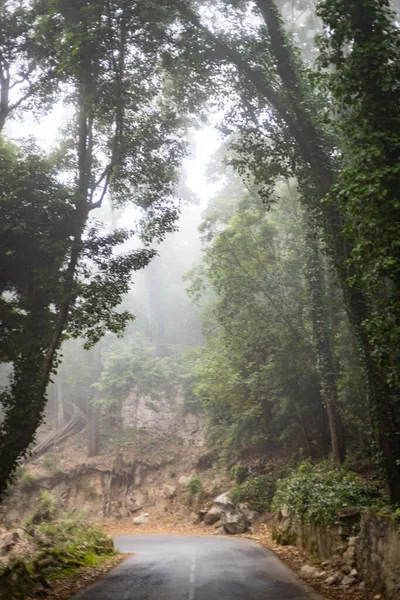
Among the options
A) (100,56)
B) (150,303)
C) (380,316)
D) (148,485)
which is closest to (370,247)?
(380,316)

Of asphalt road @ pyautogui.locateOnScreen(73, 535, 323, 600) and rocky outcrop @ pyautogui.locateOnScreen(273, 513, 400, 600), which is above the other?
rocky outcrop @ pyautogui.locateOnScreen(273, 513, 400, 600)

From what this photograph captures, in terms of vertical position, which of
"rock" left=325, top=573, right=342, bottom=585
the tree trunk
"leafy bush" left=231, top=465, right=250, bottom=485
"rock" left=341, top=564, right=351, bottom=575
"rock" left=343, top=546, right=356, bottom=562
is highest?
the tree trunk

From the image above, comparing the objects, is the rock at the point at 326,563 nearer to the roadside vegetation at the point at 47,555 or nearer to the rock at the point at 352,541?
the rock at the point at 352,541

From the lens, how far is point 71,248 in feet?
42.8

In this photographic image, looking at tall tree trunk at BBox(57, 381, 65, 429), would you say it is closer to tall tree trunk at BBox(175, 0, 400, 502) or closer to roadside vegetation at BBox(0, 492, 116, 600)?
roadside vegetation at BBox(0, 492, 116, 600)

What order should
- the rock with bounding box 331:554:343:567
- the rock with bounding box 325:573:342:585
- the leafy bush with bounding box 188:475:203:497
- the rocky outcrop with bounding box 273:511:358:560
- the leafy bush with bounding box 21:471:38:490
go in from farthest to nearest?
the leafy bush with bounding box 21:471:38:490 < the leafy bush with bounding box 188:475:203:497 < the rocky outcrop with bounding box 273:511:358:560 < the rock with bounding box 331:554:343:567 < the rock with bounding box 325:573:342:585

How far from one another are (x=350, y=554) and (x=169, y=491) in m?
19.2

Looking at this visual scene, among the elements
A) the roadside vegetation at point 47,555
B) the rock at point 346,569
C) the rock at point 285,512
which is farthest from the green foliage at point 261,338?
the rock at point 346,569

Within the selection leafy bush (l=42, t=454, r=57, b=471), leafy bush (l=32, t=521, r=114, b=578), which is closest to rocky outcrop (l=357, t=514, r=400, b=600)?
leafy bush (l=32, t=521, r=114, b=578)

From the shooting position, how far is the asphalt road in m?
8.16

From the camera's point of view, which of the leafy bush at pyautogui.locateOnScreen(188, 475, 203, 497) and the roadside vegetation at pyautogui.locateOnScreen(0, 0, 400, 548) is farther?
the leafy bush at pyautogui.locateOnScreen(188, 475, 203, 497)

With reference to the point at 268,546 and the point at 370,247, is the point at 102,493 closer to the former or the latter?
the point at 268,546

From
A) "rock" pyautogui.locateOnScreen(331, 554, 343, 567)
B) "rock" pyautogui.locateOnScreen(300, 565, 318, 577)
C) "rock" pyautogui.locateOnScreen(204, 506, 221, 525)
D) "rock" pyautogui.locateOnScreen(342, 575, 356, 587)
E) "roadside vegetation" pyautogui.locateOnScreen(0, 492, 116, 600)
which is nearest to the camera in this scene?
"roadside vegetation" pyautogui.locateOnScreen(0, 492, 116, 600)

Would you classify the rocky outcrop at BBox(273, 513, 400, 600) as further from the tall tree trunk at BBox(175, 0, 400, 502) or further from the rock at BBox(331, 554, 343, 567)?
the tall tree trunk at BBox(175, 0, 400, 502)
